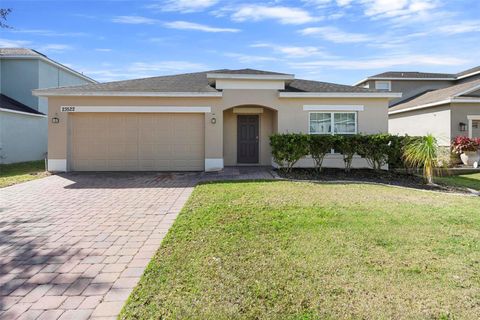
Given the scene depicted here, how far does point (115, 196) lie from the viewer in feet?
28.2

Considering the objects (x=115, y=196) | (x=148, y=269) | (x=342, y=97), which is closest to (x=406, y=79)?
(x=342, y=97)

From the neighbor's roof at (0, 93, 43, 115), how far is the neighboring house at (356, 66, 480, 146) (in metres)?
22.3

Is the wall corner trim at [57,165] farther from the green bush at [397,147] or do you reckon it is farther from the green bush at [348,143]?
the green bush at [397,147]

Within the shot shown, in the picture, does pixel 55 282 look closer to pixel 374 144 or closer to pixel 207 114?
pixel 207 114

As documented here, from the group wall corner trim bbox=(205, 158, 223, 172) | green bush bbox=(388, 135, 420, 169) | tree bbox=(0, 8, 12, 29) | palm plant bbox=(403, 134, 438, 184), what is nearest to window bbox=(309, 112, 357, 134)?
green bush bbox=(388, 135, 420, 169)

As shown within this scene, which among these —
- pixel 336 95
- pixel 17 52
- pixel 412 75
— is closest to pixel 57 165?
pixel 336 95

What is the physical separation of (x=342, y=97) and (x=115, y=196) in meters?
10.3

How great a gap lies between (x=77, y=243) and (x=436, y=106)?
20308mm

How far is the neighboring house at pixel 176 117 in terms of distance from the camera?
511 inches

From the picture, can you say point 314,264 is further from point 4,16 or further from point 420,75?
point 420,75

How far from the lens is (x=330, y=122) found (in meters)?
14.2

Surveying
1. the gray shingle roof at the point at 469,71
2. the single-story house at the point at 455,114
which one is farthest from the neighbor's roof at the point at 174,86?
the gray shingle roof at the point at 469,71

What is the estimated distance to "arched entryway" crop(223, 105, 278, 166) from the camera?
1500 centimetres

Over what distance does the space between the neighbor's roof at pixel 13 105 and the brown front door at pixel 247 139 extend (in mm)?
13347
